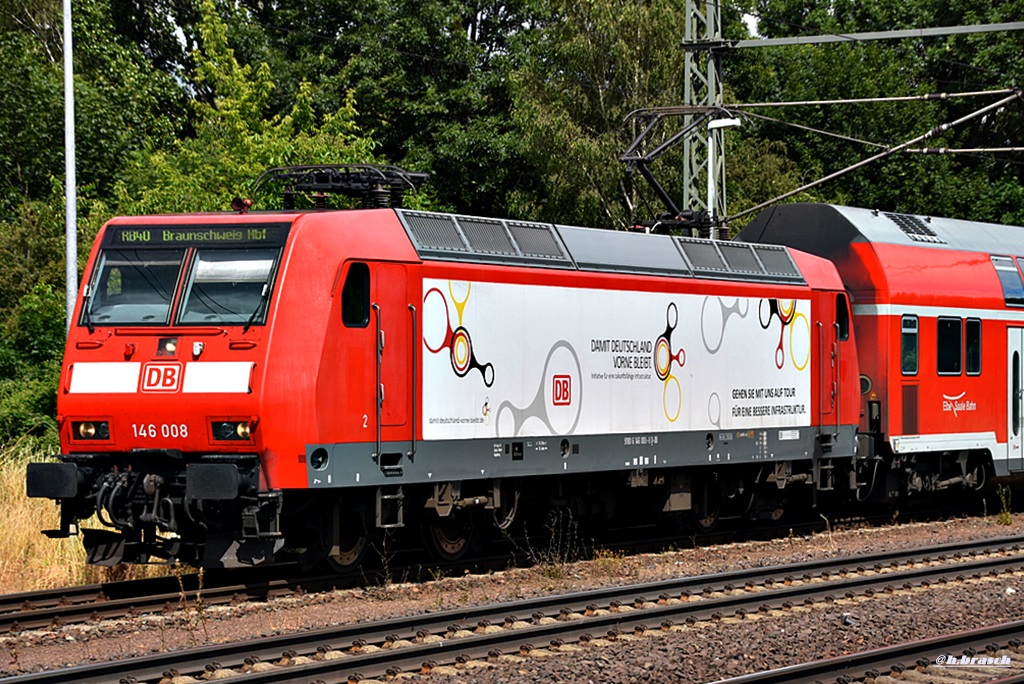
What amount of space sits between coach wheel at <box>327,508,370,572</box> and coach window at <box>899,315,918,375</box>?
9.06 meters

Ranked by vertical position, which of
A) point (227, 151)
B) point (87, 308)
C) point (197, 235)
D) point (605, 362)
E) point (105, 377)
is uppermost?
point (227, 151)

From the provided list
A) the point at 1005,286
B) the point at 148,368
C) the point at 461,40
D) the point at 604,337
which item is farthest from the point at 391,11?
the point at 148,368

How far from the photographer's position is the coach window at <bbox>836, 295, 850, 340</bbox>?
64.0ft

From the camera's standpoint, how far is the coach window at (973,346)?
21.1 metres

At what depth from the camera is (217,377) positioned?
41.3ft

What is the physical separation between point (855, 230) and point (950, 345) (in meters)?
2.24

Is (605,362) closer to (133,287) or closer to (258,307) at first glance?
(258,307)

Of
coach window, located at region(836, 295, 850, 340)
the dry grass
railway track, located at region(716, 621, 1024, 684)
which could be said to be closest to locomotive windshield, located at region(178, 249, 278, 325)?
the dry grass

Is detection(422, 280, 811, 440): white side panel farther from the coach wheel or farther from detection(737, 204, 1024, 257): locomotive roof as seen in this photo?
detection(737, 204, 1024, 257): locomotive roof

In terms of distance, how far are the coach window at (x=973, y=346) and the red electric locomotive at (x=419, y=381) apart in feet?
8.12

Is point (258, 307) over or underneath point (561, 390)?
over

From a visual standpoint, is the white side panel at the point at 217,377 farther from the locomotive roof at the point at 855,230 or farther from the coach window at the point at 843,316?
the locomotive roof at the point at 855,230

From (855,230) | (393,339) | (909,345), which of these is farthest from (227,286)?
(909,345)

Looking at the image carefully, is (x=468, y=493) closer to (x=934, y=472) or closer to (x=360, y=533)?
(x=360, y=533)
